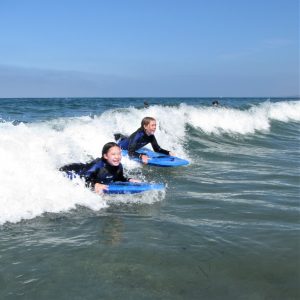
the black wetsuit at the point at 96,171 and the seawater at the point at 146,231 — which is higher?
the black wetsuit at the point at 96,171

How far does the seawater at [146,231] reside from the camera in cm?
392

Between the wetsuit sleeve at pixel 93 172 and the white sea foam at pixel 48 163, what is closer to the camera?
the white sea foam at pixel 48 163

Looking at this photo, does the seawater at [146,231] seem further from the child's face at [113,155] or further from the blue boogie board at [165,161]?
the child's face at [113,155]

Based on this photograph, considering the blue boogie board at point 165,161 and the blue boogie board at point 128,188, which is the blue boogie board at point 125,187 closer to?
the blue boogie board at point 128,188

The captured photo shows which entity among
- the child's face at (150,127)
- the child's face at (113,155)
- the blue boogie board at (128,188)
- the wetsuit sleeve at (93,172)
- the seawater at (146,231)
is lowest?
the seawater at (146,231)

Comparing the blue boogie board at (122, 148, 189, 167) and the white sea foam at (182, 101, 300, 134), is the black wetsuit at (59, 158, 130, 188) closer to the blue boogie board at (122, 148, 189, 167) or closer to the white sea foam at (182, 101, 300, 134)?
the blue boogie board at (122, 148, 189, 167)

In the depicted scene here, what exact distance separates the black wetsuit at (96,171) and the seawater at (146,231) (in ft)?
0.96

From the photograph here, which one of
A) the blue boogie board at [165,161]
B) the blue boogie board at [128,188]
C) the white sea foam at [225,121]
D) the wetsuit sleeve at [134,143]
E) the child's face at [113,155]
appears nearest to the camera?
the blue boogie board at [128,188]

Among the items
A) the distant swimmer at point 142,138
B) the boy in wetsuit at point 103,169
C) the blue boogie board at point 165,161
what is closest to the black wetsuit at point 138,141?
the distant swimmer at point 142,138

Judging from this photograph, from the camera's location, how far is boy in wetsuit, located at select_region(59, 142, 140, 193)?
7379 mm

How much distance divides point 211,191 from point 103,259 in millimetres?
3733

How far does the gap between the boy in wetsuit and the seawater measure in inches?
12.3

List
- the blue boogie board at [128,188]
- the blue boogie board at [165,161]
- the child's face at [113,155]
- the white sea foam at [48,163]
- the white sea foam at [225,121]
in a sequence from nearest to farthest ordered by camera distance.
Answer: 1. the white sea foam at [48,163]
2. the blue boogie board at [128,188]
3. the child's face at [113,155]
4. the blue boogie board at [165,161]
5. the white sea foam at [225,121]

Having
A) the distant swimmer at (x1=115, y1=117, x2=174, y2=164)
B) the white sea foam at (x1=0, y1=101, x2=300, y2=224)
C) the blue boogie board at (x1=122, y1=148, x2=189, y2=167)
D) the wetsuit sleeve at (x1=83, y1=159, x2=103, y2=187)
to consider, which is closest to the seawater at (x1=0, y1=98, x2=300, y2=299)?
the white sea foam at (x1=0, y1=101, x2=300, y2=224)
